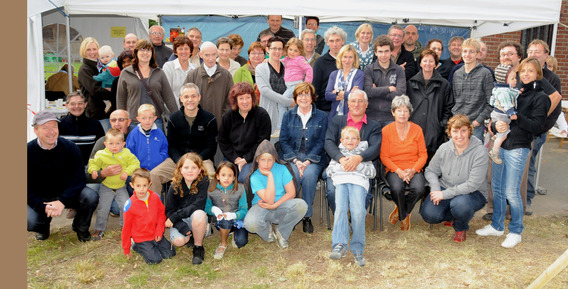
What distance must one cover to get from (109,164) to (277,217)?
1.79 m

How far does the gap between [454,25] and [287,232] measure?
8.35m

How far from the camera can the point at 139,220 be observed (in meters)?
4.11

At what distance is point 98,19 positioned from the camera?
10.7 meters

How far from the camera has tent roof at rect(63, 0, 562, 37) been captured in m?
6.21

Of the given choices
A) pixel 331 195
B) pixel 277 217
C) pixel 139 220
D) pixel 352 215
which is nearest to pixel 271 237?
pixel 277 217

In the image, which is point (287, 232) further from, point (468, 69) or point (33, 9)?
point (33, 9)

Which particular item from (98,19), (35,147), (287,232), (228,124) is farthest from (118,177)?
(98,19)

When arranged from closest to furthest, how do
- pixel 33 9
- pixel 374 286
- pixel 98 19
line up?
pixel 374 286 < pixel 33 9 < pixel 98 19

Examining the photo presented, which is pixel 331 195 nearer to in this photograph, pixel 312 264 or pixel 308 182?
pixel 308 182

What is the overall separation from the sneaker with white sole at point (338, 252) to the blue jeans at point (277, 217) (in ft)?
1.65

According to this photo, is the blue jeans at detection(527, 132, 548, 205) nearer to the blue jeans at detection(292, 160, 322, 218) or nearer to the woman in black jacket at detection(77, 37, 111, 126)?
the blue jeans at detection(292, 160, 322, 218)

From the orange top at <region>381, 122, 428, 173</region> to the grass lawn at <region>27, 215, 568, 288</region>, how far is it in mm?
724

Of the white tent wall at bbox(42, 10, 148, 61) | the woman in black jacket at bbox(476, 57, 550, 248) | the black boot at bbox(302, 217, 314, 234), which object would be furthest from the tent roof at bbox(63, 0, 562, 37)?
the white tent wall at bbox(42, 10, 148, 61)

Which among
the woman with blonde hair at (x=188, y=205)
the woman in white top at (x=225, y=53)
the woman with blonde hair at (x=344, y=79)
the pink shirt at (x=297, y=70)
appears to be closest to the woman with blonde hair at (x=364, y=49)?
the woman with blonde hair at (x=344, y=79)
